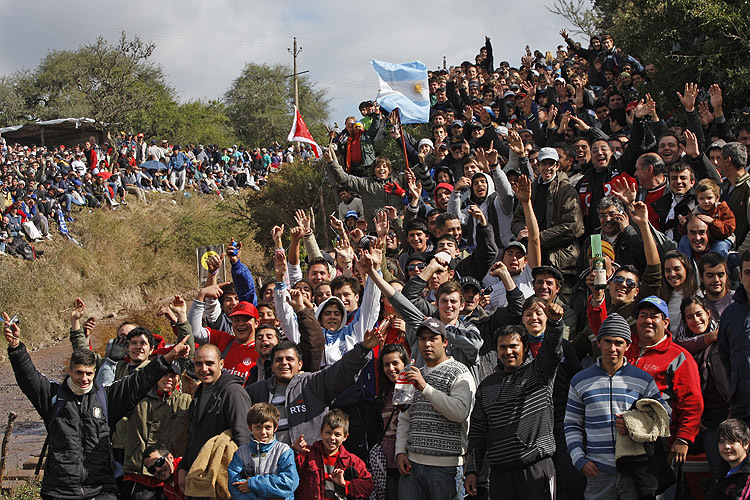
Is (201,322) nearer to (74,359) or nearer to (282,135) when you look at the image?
(74,359)

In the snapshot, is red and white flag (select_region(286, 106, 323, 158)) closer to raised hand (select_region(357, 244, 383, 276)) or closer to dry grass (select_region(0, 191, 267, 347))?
dry grass (select_region(0, 191, 267, 347))

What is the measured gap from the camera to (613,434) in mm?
5020

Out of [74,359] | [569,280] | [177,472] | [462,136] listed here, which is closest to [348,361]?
[177,472]

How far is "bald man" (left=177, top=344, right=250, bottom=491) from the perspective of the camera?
6074 millimetres

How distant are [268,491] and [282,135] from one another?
196ft

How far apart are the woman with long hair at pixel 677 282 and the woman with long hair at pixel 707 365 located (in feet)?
0.72

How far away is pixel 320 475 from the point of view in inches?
224

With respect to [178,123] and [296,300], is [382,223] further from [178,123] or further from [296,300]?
[178,123]

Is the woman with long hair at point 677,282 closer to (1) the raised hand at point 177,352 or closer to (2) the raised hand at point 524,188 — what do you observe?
(2) the raised hand at point 524,188

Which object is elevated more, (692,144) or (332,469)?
(692,144)

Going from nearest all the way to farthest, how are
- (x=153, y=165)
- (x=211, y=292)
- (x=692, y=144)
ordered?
1. (x=692, y=144)
2. (x=211, y=292)
3. (x=153, y=165)

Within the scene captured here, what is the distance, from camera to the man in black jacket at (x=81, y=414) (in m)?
6.22

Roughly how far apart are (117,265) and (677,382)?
28084 millimetres

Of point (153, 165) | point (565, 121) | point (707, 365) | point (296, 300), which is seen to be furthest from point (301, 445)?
point (153, 165)
